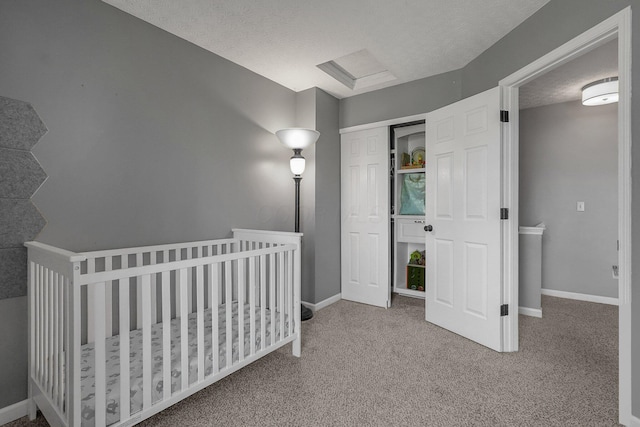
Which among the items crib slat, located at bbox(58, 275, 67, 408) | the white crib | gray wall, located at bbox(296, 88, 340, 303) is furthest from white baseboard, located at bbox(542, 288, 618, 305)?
crib slat, located at bbox(58, 275, 67, 408)

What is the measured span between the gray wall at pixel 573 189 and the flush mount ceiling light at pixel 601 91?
60 cm

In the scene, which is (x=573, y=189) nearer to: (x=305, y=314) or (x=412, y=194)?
(x=412, y=194)

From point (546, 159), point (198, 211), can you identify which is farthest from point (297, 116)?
point (546, 159)

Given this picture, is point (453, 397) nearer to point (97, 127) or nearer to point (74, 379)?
point (74, 379)

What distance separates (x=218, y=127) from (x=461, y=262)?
7.33 ft

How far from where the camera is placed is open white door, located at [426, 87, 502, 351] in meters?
2.18

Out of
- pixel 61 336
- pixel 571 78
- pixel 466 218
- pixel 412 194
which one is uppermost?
pixel 571 78

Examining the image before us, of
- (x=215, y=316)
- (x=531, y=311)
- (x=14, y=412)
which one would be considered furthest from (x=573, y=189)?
(x=14, y=412)

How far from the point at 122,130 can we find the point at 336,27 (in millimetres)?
1545

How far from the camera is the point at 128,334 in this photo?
1185mm

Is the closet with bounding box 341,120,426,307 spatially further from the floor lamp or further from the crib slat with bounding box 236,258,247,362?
the crib slat with bounding box 236,258,247,362

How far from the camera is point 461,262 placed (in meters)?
2.42

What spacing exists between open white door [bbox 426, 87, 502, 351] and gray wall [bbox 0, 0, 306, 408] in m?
1.63

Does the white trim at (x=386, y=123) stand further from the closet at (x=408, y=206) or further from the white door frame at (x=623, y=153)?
the white door frame at (x=623, y=153)
